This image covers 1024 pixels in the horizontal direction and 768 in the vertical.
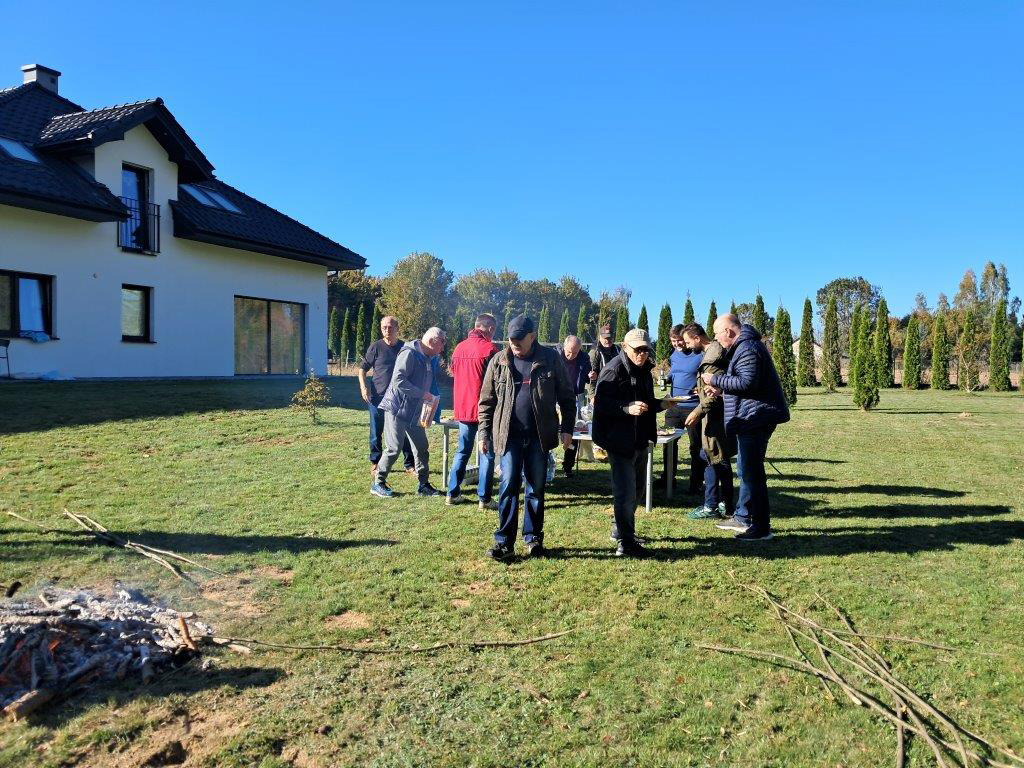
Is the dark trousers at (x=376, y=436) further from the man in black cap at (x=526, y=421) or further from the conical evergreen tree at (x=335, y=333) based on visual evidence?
the conical evergreen tree at (x=335, y=333)

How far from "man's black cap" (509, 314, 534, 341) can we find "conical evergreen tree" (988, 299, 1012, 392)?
1168 inches

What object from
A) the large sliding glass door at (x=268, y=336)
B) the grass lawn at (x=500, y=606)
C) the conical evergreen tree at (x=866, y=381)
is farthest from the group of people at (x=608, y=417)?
the large sliding glass door at (x=268, y=336)

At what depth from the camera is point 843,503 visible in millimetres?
7188

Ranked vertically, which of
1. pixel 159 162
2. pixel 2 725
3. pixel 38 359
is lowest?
pixel 2 725

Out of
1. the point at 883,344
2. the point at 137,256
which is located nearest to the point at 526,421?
the point at 137,256

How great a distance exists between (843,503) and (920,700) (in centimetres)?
435

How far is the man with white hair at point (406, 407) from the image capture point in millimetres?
6988

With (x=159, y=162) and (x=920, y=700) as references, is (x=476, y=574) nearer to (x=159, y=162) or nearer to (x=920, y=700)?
(x=920, y=700)

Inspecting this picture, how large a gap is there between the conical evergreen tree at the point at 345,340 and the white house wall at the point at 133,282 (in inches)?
635

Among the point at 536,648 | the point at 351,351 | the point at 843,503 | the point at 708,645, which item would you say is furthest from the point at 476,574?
the point at 351,351

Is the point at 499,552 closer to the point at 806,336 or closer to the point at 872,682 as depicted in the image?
the point at 872,682

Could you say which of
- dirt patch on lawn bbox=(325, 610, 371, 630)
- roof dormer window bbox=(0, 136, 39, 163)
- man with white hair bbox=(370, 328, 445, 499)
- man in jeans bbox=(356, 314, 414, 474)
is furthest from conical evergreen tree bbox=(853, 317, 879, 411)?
roof dormer window bbox=(0, 136, 39, 163)

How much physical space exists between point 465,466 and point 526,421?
6.42 feet

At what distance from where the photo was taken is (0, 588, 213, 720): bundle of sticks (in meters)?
3.11
